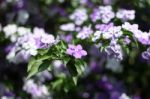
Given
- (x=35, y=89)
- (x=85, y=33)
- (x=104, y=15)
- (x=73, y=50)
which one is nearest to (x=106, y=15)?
(x=104, y=15)

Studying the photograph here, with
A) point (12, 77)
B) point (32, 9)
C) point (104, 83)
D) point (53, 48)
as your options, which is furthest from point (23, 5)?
point (53, 48)

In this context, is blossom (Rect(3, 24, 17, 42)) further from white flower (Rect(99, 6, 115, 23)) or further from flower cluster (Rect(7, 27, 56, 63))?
white flower (Rect(99, 6, 115, 23))

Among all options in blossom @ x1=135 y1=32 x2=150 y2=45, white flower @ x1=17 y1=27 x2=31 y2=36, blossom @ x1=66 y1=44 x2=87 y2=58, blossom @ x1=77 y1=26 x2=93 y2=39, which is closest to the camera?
blossom @ x1=66 y1=44 x2=87 y2=58

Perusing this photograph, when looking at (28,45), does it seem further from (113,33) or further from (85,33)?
(113,33)

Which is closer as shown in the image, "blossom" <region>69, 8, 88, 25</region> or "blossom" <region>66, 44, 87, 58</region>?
"blossom" <region>66, 44, 87, 58</region>

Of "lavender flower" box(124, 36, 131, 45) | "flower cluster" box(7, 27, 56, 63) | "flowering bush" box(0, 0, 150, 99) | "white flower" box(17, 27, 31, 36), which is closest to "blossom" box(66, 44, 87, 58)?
"flowering bush" box(0, 0, 150, 99)

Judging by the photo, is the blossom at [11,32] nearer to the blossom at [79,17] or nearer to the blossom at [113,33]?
the blossom at [79,17]

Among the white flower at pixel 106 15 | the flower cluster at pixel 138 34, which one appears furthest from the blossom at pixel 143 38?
the white flower at pixel 106 15

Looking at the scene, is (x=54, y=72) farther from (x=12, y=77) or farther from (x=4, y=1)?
(x=4, y=1)
